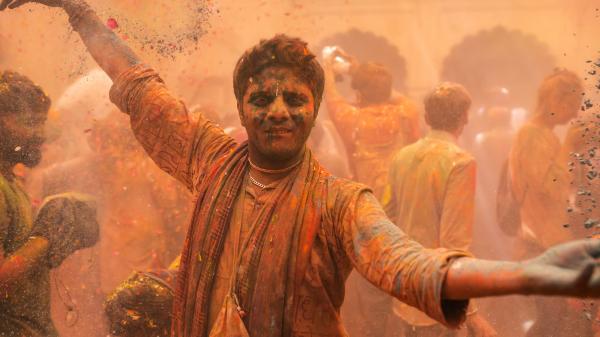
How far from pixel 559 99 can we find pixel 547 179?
0.64 meters

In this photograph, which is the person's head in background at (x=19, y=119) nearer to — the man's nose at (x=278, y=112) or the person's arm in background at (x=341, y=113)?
the man's nose at (x=278, y=112)

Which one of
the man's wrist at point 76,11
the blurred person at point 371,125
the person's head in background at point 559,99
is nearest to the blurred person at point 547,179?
the person's head in background at point 559,99

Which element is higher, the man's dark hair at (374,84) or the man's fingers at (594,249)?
the man's dark hair at (374,84)

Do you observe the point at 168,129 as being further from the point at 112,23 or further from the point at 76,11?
the point at 112,23

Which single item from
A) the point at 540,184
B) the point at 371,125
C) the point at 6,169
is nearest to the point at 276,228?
the point at 6,169

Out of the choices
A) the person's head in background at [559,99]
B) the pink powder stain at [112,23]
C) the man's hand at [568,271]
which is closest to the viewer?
the man's hand at [568,271]

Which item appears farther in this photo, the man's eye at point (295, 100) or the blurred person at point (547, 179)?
the blurred person at point (547, 179)

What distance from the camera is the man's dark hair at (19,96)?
11.5ft

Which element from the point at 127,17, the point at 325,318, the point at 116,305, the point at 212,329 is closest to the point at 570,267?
the point at 325,318

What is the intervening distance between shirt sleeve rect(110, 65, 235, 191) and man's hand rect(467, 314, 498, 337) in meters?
2.27

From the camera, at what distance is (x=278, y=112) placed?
6.48ft

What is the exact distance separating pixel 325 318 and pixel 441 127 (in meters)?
2.52

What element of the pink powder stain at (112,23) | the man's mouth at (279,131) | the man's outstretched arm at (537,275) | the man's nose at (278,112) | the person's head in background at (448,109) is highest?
the pink powder stain at (112,23)

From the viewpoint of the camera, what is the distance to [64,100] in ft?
16.4
